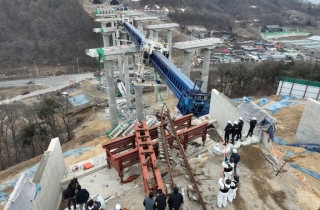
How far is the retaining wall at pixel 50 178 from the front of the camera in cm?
841

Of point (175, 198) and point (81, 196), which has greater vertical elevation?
point (175, 198)

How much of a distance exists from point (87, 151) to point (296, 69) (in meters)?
33.3

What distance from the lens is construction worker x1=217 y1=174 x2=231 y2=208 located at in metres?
8.20

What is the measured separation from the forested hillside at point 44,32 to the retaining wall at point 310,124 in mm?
65974

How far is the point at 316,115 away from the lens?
1420 cm

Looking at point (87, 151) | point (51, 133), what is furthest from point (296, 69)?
point (51, 133)

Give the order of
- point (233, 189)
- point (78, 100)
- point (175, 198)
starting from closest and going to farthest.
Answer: point (175, 198)
point (233, 189)
point (78, 100)

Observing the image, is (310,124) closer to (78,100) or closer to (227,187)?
(227,187)

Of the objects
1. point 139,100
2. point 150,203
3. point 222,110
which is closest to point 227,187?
point 150,203

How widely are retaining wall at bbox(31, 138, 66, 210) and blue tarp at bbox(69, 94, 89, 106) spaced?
3125cm

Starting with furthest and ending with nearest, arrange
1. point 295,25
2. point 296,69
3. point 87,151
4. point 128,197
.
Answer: point 295,25 < point 296,69 < point 87,151 < point 128,197

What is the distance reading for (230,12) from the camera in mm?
166125

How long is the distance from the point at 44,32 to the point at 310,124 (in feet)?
272

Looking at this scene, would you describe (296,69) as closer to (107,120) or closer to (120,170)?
(107,120)
